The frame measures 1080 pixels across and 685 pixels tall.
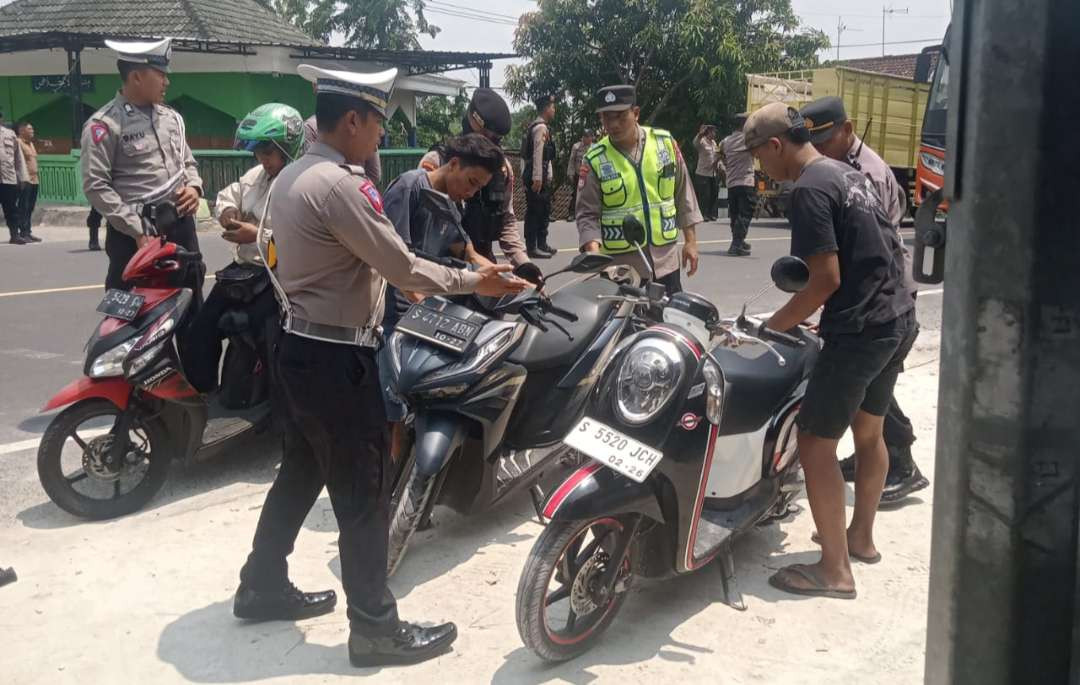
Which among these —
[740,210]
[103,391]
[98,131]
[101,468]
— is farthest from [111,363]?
[740,210]

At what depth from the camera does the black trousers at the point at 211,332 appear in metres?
4.53

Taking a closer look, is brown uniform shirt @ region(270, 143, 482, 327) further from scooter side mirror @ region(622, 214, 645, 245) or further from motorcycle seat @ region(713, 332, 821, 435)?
motorcycle seat @ region(713, 332, 821, 435)

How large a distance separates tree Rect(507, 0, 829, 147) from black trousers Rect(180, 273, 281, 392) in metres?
20.8

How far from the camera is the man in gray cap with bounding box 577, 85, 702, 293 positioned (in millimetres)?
5352

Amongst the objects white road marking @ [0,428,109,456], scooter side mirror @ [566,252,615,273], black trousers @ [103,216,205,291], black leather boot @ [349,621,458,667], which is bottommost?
black leather boot @ [349,621,458,667]

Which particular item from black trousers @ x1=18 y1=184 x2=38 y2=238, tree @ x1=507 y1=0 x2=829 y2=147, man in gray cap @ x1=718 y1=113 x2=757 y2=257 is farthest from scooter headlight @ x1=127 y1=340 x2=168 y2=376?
tree @ x1=507 y1=0 x2=829 y2=147

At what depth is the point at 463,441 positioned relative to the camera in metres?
3.88

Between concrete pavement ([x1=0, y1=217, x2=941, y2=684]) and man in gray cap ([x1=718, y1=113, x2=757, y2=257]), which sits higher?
man in gray cap ([x1=718, y1=113, x2=757, y2=257])

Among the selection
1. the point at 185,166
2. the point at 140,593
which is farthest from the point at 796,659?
the point at 185,166

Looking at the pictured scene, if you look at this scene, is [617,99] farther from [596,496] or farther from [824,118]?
[596,496]

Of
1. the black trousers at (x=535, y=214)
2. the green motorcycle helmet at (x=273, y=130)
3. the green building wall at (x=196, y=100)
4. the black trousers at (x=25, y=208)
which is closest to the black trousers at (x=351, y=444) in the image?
the green motorcycle helmet at (x=273, y=130)

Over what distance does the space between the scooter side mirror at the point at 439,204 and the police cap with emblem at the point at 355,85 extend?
51.0 inches

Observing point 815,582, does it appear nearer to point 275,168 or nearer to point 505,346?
point 505,346

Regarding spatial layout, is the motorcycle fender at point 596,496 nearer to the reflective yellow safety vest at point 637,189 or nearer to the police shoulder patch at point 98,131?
the reflective yellow safety vest at point 637,189
